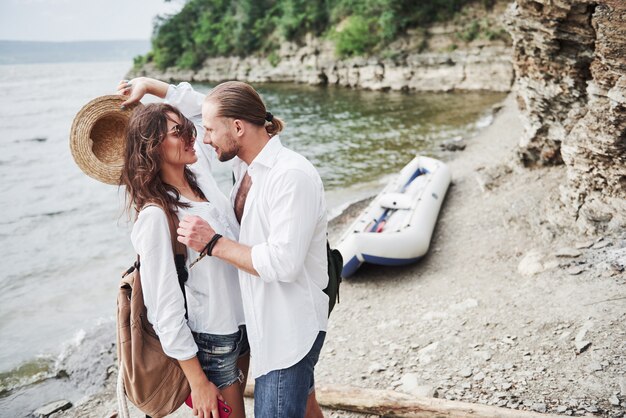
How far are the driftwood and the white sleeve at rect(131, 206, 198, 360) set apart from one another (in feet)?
6.14

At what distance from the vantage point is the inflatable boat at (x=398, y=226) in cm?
686

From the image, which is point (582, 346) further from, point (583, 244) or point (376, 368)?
point (583, 244)

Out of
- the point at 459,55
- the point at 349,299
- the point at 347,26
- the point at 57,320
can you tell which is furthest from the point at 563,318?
the point at 347,26

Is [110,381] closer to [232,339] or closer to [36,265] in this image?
[232,339]

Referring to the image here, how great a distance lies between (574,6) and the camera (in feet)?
18.7

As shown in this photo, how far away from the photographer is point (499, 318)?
4.83 metres

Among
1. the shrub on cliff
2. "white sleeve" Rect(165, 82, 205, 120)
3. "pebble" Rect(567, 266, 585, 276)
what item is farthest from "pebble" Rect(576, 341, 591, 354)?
the shrub on cliff

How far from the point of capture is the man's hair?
2158mm

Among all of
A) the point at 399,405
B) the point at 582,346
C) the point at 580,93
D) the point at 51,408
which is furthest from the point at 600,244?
the point at 51,408

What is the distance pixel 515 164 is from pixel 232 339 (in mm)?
7466

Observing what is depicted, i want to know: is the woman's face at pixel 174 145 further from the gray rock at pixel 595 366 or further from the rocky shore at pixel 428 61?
the rocky shore at pixel 428 61

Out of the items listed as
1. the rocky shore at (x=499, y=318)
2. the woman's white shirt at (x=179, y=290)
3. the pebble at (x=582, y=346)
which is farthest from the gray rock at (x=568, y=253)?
the woman's white shirt at (x=179, y=290)

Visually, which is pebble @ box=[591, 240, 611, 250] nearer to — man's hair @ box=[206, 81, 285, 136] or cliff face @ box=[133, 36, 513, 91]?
man's hair @ box=[206, 81, 285, 136]

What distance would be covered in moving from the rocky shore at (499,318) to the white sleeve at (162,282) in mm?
2032
